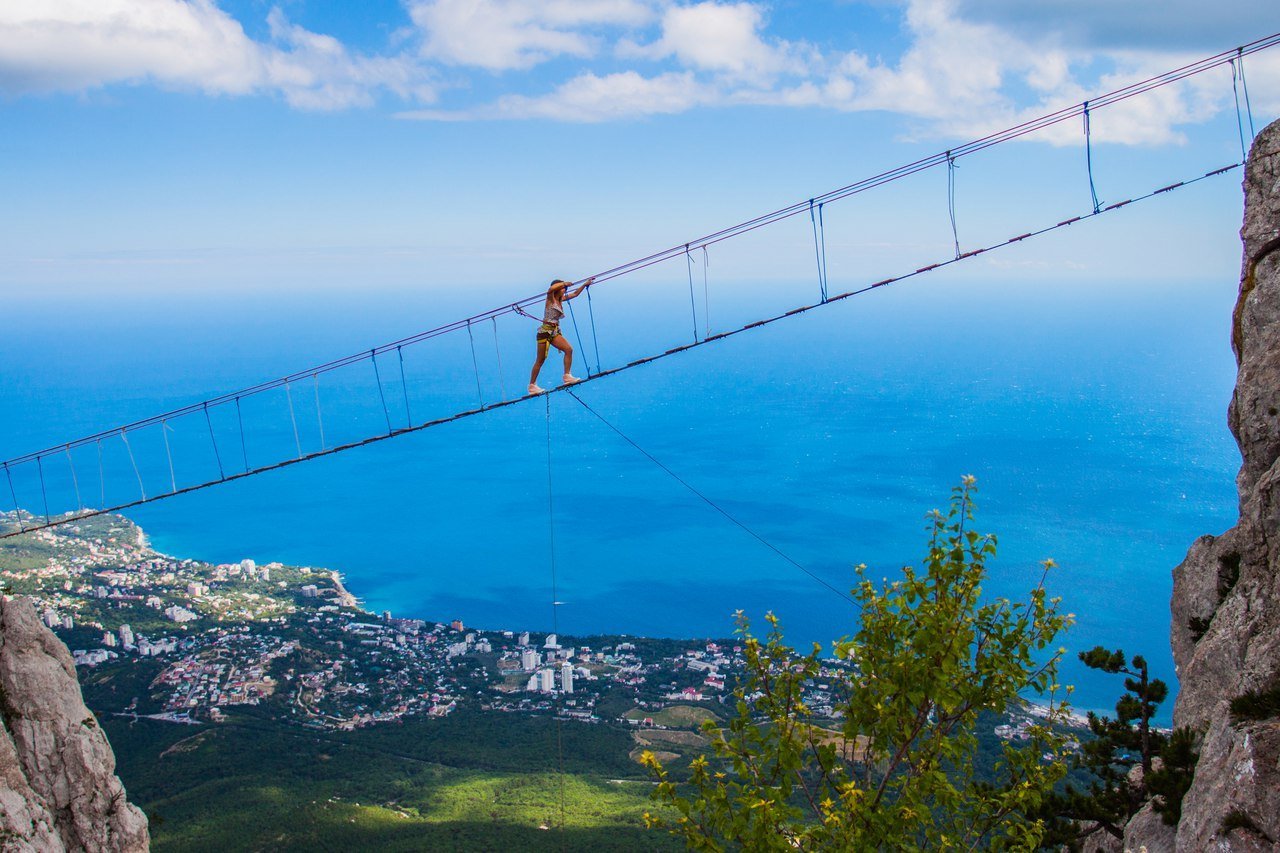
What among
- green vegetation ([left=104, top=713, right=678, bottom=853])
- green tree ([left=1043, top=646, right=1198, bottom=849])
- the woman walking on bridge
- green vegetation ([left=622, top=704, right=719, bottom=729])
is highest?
the woman walking on bridge

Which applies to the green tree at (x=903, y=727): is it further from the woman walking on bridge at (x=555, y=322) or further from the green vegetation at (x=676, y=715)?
the green vegetation at (x=676, y=715)

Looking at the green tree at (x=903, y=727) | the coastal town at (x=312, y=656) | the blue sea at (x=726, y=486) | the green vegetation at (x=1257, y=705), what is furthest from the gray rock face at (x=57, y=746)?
the coastal town at (x=312, y=656)

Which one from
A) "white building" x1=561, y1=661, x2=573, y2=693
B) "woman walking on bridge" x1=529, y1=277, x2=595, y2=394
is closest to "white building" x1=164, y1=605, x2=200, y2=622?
"white building" x1=561, y1=661, x2=573, y2=693

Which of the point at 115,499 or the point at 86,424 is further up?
the point at 86,424

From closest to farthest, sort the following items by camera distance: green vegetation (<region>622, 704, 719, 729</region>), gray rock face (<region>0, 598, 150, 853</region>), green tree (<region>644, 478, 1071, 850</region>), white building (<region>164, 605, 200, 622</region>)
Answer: green tree (<region>644, 478, 1071, 850</region>) < gray rock face (<region>0, 598, 150, 853</region>) < green vegetation (<region>622, 704, 719, 729</region>) < white building (<region>164, 605, 200, 622</region>)

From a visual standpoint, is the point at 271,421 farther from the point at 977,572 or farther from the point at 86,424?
the point at 977,572

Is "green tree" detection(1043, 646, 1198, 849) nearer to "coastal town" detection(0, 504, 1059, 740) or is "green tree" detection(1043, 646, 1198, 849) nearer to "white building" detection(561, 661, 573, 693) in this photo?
"coastal town" detection(0, 504, 1059, 740)

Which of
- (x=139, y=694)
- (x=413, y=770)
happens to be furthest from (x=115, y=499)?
(x=413, y=770)
